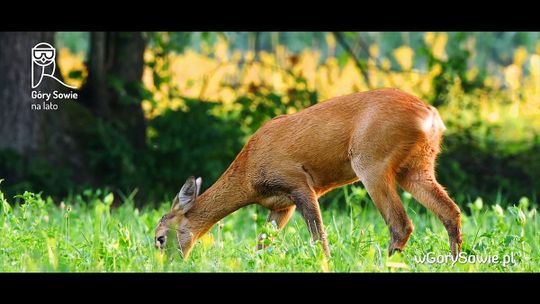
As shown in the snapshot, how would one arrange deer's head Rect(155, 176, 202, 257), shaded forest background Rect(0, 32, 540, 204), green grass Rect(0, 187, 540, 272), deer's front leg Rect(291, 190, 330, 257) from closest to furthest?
1. green grass Rect(0, 187, 540, 272)
2. deer's front leg Rect(291, 190, 330, 257)
3. deer's head Rect(155, 176, 202, 257)
4. shaded forest background Rect(0, 32, 540, 204)

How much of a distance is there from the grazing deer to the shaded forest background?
13.5 ft

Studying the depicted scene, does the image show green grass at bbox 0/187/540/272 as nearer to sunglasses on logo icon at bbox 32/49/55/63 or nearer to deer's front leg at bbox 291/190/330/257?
deer's front leg at bbox 291/190/330/257

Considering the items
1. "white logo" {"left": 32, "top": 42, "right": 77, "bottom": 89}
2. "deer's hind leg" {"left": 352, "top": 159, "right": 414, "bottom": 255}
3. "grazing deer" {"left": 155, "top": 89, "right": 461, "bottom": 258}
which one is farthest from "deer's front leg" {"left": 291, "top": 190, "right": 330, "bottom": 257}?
"white logo" {"left": 32, "top": 42, "right": 77, "bottom": 89}

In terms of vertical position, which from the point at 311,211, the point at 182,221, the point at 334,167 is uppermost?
the point at 334,167

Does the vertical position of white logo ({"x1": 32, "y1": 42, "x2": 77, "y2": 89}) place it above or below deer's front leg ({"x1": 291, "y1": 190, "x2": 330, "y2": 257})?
above

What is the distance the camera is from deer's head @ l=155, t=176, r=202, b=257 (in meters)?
8.05

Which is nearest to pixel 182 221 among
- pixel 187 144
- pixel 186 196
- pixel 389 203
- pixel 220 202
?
pixel 186 196

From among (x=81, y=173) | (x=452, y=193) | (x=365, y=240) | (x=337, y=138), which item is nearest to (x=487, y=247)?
(x=365, y=240)

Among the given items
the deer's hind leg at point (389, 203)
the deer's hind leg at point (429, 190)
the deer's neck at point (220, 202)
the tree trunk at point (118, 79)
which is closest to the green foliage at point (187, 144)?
the tree trunk at point (118, 79)

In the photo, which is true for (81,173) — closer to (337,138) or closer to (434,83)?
(434,83)

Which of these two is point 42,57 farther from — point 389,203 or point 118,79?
point 389,203

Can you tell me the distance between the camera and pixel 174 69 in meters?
14.3

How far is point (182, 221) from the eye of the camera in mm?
8211

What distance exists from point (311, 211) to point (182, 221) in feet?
3.57
